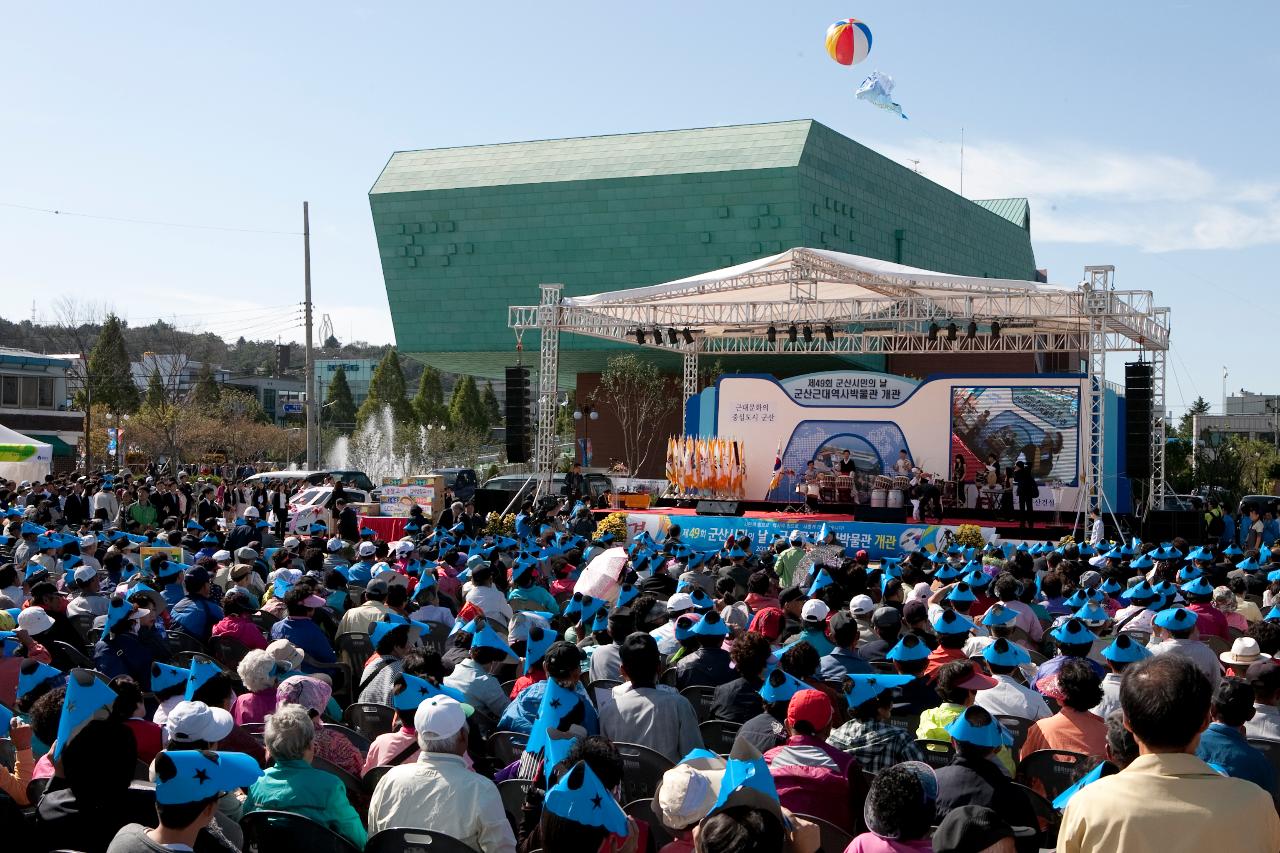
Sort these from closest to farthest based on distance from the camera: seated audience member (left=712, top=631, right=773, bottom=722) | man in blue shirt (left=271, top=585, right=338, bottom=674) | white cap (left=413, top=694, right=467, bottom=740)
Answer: white cap (left=413, top=694, right=467, bottom=740) → seated audience member (left=712, top=631, right=773, bottom=722) → man in blue shirt (left=271, top=585, right=338, bottom=674)

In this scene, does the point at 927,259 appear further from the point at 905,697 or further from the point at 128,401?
the point at 905,697

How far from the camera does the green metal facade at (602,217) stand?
43.6 meters

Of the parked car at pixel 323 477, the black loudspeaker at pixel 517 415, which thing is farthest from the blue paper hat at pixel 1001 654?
the parked car at pixel 323 477

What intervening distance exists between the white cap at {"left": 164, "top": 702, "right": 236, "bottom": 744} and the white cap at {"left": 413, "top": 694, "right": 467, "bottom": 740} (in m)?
0.65

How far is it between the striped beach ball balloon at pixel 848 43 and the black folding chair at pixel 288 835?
23.3m

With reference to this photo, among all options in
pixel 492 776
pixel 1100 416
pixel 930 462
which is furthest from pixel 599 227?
pixel 492 776

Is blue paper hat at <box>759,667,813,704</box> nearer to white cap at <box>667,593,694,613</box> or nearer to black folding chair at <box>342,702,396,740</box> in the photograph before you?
black folding chair at <box>342,702,396,740</box>

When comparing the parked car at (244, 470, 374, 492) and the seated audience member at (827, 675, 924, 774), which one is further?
the parked car at (244, 470, 374, 492)

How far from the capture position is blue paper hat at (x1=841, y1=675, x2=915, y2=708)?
4.88 meters

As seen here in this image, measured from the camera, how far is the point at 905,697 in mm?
6199

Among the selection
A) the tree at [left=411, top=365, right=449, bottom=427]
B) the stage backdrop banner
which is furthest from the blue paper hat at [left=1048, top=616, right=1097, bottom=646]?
the tree at [left=411, top=365, right=449, bottom=427]

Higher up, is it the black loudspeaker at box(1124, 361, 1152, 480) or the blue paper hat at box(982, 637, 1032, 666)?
the black loudspeaker at box(1124, 361, 1152, 480)

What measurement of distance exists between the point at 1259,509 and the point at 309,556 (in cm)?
1584

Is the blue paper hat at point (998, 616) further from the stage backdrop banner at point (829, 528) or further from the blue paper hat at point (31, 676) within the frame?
the stage backdrop banner at point (829, 528)
